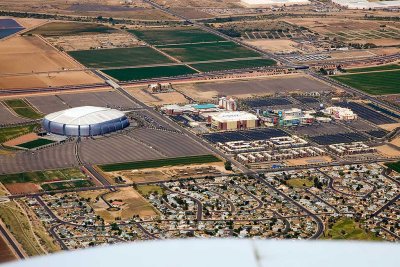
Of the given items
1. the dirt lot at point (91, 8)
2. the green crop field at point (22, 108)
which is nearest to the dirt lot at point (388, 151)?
the green crop field at point (22, 108)

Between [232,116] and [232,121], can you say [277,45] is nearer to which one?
[232,116]

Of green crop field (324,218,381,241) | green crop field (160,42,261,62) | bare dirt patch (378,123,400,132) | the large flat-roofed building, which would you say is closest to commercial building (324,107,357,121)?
bare dirt patch (378,123,400,132)

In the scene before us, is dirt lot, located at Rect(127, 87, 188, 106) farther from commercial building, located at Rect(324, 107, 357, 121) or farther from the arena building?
commercial building, located at Rect(324, 107, 357, 121)

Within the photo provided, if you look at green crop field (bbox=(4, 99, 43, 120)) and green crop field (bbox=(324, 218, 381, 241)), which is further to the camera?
green crop field (bbox=(4, 99, 43, 120))

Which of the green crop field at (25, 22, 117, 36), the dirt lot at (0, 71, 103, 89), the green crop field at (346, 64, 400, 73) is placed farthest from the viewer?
the green crop field at (25, 22, 117, 36)

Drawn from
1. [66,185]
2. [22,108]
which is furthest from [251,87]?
[66,185]
